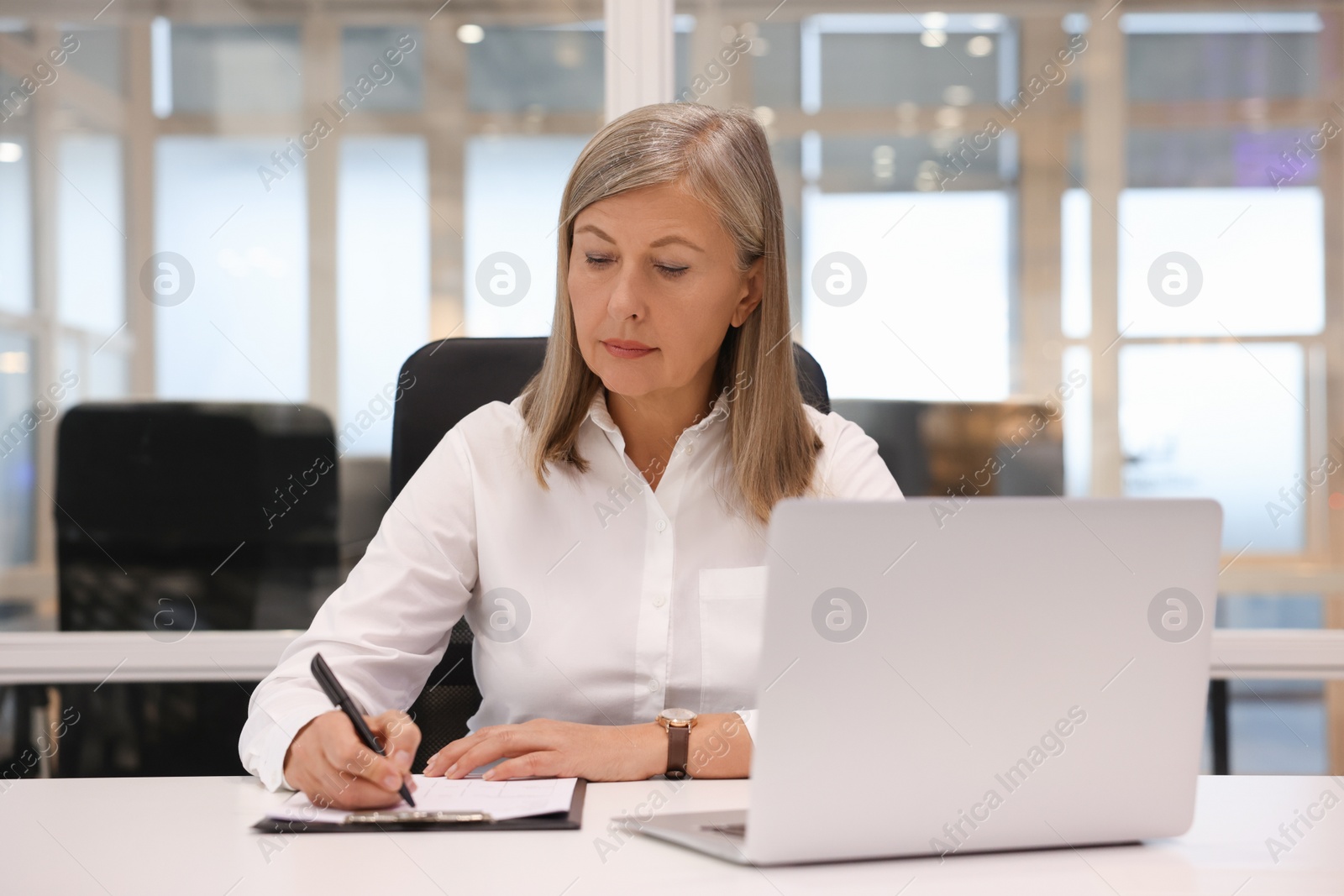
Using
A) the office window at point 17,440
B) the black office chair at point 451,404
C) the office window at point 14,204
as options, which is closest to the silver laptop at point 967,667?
the black office chair at point 451,404

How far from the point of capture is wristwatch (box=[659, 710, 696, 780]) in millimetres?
1055

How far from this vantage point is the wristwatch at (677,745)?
1055 mm

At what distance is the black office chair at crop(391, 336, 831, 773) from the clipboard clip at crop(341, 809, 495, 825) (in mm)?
624

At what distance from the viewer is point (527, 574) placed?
1392mm

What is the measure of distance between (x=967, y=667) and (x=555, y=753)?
1.51ft

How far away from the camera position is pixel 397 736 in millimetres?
947

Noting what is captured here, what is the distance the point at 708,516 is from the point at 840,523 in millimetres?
785

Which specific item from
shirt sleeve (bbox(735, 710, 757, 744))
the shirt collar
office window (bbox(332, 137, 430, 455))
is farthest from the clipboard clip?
office window (bbox(332, 137, 430, 455))

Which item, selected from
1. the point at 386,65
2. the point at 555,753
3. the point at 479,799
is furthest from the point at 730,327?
the point at 386,65

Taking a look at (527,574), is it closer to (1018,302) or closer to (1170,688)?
(1170,688)

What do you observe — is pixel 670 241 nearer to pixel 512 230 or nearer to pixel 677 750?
pixel 677 750

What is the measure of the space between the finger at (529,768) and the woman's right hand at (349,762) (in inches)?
3.4

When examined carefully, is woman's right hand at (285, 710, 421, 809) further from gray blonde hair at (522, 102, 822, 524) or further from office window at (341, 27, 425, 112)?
office window at (341, 27, 425, 112)

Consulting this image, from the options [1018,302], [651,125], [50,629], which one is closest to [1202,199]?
[1018,302]
